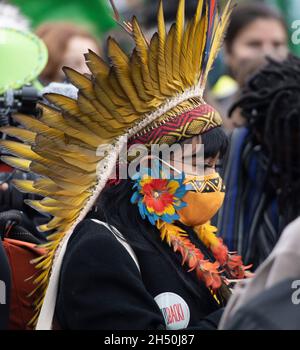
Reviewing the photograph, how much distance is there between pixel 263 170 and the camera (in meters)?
4.63

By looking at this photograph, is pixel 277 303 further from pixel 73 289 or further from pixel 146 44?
pixel 146 44

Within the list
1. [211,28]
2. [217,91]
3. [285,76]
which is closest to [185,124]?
[211,28]

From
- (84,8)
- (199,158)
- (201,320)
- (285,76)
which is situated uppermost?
(84,8)

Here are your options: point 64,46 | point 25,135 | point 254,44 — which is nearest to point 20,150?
point 25,135

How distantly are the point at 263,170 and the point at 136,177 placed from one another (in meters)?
1.75

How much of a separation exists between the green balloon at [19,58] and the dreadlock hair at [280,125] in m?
1.09

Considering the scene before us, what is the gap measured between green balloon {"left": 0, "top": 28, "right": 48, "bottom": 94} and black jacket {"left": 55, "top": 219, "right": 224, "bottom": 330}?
53.5 inches

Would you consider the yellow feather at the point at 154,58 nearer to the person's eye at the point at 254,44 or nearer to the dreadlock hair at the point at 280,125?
the dreadlock hair at the point at 280,125

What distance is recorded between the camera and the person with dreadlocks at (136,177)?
290 centimetres

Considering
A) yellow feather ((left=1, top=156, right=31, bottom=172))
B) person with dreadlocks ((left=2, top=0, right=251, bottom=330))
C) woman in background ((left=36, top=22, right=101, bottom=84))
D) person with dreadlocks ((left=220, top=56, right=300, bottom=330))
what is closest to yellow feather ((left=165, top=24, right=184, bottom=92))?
person with dreadlocks ((left=2, top=0, right=251, bottom=330))

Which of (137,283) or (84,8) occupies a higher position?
(84,8)

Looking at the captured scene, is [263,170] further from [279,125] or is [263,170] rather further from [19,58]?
[19,58]

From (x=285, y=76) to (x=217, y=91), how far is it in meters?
2.40

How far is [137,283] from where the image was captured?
2797 millimetres
